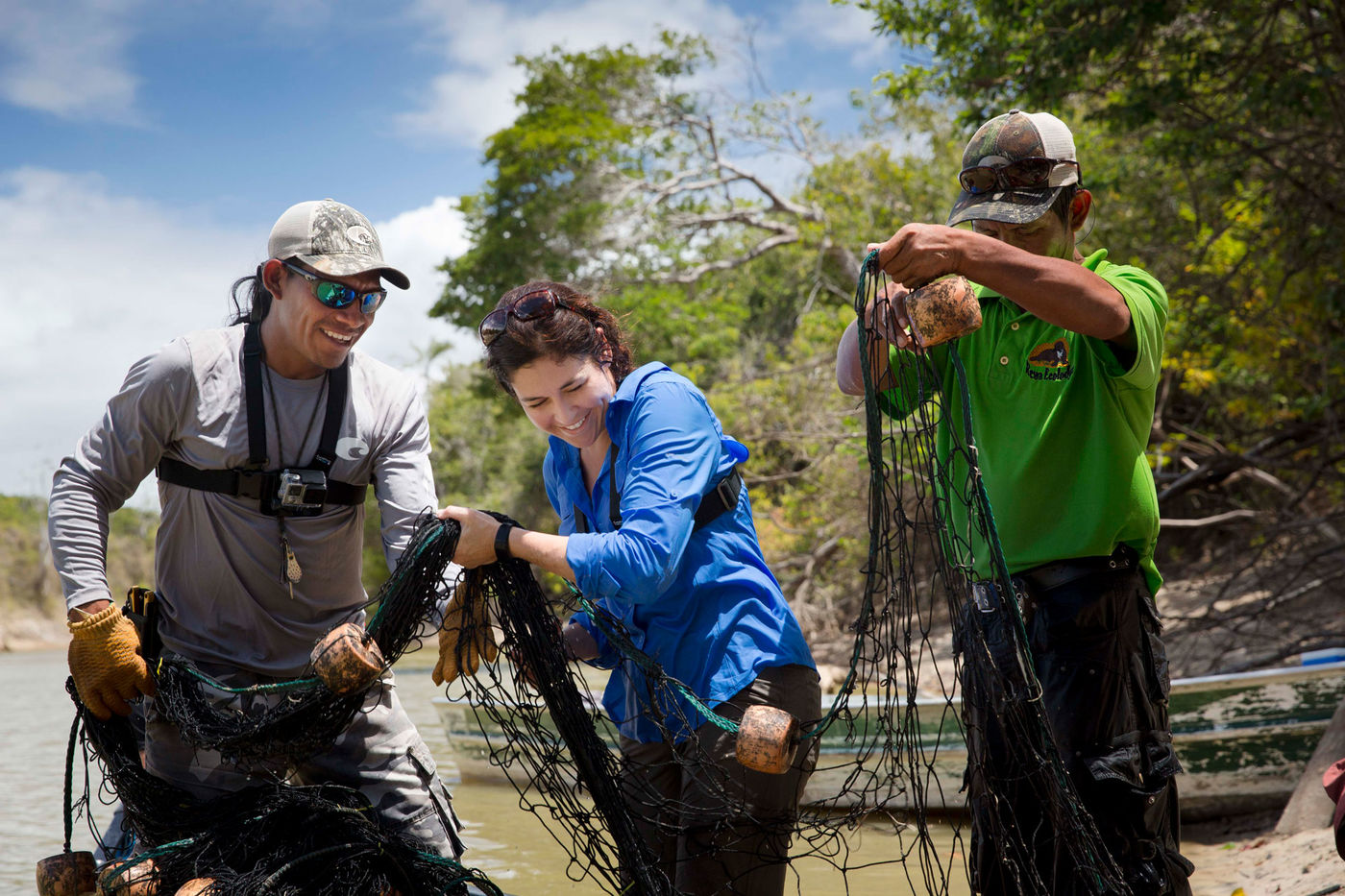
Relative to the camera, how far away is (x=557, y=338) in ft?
8.05

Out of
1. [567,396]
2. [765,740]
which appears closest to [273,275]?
[567,396]

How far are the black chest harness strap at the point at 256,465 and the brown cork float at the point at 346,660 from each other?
63cm

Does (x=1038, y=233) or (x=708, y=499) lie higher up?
(x=1038, y=233)

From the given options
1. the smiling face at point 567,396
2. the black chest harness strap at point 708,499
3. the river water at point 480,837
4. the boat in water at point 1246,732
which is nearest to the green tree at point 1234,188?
the boat in water at point 1246,732

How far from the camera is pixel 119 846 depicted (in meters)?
3.01

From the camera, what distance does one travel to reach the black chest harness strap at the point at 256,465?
9.21 ft

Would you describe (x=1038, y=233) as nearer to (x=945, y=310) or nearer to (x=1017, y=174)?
(x=1017, y=174)

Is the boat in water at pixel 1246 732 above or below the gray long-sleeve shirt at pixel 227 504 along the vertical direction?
below

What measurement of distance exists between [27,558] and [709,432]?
34233 millimetres

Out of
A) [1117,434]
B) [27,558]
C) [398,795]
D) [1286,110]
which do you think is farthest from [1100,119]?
[27,558]

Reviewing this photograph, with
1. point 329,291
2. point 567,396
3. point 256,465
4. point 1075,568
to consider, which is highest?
point 329,291

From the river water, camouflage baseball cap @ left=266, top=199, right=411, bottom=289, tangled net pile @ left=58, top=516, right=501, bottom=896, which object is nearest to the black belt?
the river water

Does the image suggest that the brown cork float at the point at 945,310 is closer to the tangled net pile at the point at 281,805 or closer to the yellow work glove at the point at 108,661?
the tangled net pile at the point at 281,805

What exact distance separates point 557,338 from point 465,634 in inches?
28.0
